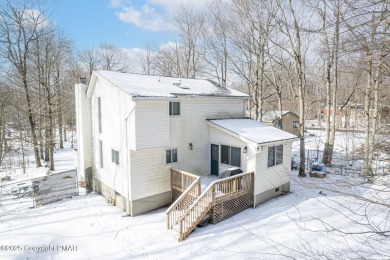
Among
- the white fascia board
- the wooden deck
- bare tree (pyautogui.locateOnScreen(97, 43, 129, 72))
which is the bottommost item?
the wooden deck

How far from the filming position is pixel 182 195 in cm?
998

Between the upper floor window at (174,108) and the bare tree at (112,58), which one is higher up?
the bare tree at (112,58)

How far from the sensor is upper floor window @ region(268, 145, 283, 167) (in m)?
12.3

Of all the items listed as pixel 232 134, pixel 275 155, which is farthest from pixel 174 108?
pixel 275 155

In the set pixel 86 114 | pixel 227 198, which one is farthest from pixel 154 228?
pixel 86 114

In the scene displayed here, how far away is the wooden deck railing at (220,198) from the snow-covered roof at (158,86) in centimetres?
468

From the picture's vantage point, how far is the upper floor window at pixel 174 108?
12365 mm

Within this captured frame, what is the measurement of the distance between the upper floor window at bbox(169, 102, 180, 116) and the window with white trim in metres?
1.92

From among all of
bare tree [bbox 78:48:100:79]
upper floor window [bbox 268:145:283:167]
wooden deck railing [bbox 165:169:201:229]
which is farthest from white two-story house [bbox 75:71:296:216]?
bare tree [bbox 78:48:100:79]

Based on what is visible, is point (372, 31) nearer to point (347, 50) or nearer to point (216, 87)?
point (347, 50)

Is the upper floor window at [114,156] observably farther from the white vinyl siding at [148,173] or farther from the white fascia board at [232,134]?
the white fascia board at [232,134]

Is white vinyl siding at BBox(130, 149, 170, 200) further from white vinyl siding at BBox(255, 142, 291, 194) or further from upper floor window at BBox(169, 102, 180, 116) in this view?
white vinyl siding at BBox(255, 142, 291, 194)

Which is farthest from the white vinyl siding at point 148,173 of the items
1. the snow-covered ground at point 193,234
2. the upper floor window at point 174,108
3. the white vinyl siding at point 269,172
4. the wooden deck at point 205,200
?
the white vinyl siding at point 269,172

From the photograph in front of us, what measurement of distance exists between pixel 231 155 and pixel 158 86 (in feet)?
17.5
